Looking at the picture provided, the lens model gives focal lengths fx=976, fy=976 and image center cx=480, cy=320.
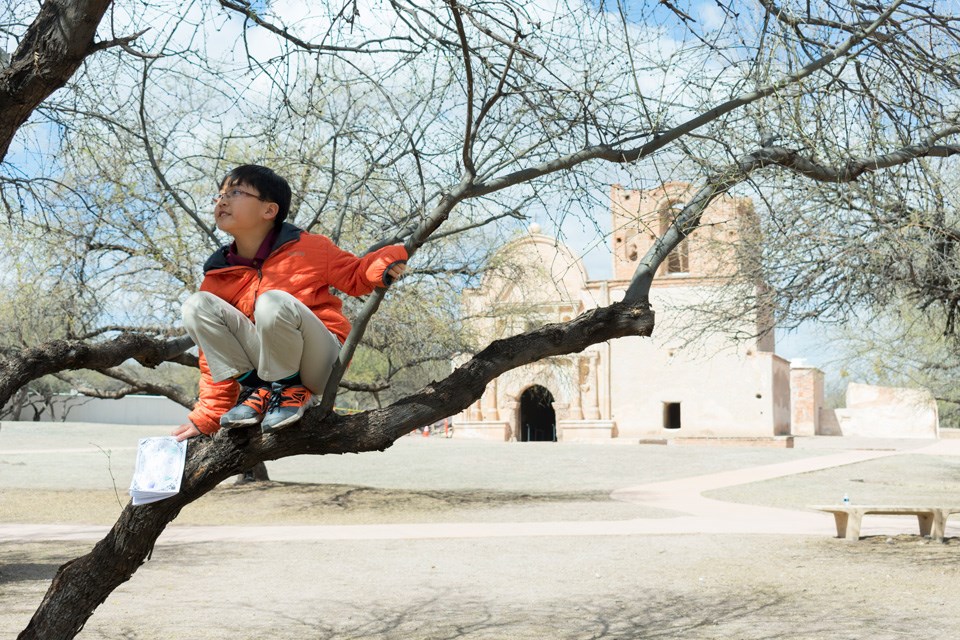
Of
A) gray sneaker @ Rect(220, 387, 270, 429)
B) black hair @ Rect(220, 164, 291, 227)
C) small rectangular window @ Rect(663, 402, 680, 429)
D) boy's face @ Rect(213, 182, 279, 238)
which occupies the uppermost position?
black hair @ Rect(220, 164, 291, 227)

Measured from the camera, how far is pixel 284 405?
3.43 m

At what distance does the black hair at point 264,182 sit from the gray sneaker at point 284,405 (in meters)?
0.69

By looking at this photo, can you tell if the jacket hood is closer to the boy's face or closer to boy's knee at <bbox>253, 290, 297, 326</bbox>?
the boy's face

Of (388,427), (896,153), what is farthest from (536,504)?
(388,427)

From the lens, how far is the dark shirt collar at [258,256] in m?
3.65

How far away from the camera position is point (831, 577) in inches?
362

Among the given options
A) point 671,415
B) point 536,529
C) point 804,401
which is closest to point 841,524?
point 536,529

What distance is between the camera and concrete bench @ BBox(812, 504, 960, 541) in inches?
459

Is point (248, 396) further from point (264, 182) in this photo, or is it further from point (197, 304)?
point (264, 182)

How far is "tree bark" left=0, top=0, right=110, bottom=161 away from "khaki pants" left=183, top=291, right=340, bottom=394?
4.39 ft

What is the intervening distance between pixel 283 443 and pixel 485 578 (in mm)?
6104

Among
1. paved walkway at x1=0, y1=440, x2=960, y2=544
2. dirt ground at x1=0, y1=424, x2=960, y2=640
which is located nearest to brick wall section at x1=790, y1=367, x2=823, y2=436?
dirt ground at x1=0, y1=424, x2=960, y2=640

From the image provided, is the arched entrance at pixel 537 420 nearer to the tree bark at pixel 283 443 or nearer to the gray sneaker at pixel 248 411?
the tree bark at pixel 283 443

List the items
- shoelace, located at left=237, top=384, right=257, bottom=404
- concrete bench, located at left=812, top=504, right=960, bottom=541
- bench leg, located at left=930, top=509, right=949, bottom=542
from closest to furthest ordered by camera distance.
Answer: shoelace, located at left=237, top=384, right=257, bottom=404 → concrete bench, located at left=812, top=504, right=960, bottom=541 → bench leg, located at left=930, top=509, right=949, bottom=542
